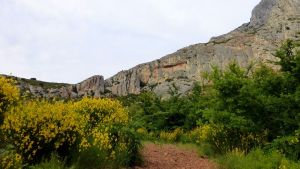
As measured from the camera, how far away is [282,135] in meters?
11.9

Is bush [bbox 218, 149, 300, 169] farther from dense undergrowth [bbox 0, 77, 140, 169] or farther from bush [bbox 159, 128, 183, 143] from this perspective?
bush [bbox 159, 128, 183, 143]

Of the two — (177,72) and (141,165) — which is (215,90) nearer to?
(141,165)

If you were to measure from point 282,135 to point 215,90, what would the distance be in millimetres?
2620

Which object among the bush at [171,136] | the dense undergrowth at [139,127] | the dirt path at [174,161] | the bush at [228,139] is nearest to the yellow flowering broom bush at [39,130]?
the dense undergrowth at [139,127]

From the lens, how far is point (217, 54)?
Answer: 11400cm

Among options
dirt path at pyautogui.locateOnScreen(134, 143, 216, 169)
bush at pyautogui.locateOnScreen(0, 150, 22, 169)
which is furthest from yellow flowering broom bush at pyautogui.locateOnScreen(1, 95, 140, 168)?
dirt path at pyautogui.locateOnScreen(134, 143, 216, 169)

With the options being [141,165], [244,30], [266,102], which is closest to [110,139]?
[141,165]

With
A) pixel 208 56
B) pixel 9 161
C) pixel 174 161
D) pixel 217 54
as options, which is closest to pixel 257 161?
pixel 174 161

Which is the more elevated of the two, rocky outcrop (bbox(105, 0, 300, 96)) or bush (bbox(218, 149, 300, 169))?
rocky outcrop (bbox(105, 0, 300, 96))

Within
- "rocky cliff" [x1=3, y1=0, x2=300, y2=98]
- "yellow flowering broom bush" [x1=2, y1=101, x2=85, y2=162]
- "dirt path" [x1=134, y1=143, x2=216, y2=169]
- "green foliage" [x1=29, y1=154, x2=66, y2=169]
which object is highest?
"rocky cliff" [x1=3, y1=0, x2=300, y2=98]

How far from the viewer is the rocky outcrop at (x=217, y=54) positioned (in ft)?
364

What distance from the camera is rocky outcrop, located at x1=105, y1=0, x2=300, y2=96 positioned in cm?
11100

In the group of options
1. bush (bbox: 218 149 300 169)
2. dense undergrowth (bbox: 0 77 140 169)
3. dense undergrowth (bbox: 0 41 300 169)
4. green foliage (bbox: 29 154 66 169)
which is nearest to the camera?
green foliage (bbox: 29 154 66 169)

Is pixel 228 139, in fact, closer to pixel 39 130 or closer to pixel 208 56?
pixel 39 130
